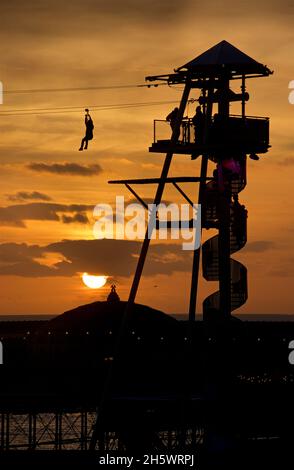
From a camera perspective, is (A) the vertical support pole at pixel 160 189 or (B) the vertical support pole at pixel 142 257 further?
(A) the vertical support pole at pixel 160 189

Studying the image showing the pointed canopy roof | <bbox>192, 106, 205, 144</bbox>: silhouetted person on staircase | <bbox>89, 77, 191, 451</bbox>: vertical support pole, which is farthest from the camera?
<bbox>192, 106, 205, 144</bbox>: silhouetted person on staircase

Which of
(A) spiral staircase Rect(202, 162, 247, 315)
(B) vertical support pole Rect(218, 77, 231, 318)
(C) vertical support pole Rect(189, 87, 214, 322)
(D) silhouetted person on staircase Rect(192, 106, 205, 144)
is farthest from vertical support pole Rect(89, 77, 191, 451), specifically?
(A) spiral staircase Rect(202, 162, 247, 315)

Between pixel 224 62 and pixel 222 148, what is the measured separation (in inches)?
168

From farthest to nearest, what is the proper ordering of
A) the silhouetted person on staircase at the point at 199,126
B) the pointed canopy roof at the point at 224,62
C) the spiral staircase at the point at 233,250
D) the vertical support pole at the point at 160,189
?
the spiral staircase at the point at 233,250 → the silhouetted person on staircase at the point at 199,126 → the pointed canopy roof at the point at 224,62 → the vertical support pole at the point at 160,189

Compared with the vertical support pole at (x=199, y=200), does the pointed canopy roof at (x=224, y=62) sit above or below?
above

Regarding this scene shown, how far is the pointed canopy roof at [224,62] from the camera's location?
58.0 metres

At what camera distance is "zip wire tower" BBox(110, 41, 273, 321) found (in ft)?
192

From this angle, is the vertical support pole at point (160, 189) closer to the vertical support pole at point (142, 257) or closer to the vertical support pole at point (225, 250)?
the vertical support pole at point (142, 257)

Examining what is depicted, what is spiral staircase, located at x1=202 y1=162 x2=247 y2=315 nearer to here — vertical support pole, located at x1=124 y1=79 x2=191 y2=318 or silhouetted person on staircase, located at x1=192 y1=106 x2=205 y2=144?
silhouetted person on staircase, located at x1=192 y1=106 x2=205 y2=144

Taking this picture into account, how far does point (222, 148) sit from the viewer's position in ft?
197

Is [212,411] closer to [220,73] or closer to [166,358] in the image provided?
[220,73]

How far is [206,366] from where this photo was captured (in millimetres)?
61844

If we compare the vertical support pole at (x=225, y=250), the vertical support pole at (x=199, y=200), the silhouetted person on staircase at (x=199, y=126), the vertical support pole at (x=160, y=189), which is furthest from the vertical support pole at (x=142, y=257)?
the vertical support pole at (x=225, y=250)
